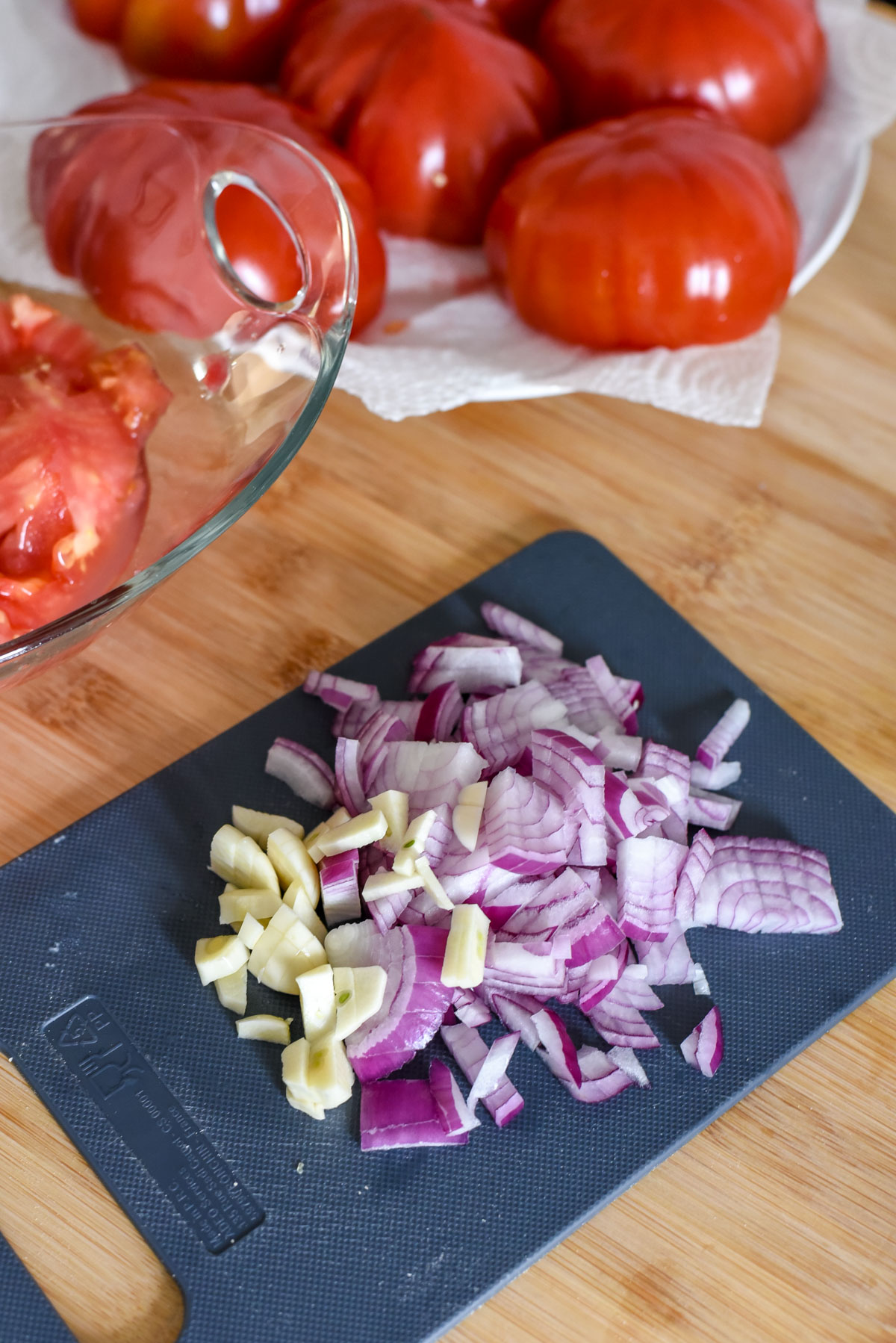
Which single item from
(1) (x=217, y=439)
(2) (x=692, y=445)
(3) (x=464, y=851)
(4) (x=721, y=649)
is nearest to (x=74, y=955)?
(3) (x=464, y=851)

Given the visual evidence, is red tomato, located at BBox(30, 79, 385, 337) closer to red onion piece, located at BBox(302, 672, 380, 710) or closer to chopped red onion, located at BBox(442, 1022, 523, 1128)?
red onion piece, located at BBox(302, 672, 380, 710)

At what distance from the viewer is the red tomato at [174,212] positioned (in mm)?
992

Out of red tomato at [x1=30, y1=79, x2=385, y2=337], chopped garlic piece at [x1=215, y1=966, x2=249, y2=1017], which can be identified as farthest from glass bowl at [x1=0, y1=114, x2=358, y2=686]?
chopped garlic piece at [x1=215, y1=966, x2=249, y2=1017]

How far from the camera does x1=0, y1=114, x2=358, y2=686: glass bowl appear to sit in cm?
80

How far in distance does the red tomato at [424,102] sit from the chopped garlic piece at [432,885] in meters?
0.76

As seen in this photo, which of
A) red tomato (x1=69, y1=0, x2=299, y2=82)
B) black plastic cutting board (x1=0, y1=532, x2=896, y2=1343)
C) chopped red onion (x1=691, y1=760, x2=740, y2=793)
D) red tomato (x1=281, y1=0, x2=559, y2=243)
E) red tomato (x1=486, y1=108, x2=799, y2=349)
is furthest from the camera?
red tomato (x1=69, y1=0, x2=299, y2=82)

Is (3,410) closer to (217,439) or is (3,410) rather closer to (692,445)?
(217,439)

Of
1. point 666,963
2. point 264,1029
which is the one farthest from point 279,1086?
point 666,963

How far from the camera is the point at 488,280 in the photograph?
49.3 inches

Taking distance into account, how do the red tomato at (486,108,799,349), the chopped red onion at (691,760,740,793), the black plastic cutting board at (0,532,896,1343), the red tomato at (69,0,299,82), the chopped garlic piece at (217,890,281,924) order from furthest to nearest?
1. the red tomato at (69,0,299,82)
2. the red tomato at (486,108,799,349)
3. the chopped red onion at (691,760,740,793)
4. the chopped garlic piece at (217,890,281,924)
5. the black plastic cutting board at (0,532,896,1343)

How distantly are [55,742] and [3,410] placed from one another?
252 millimetres

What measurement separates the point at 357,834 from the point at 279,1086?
0.17 metres

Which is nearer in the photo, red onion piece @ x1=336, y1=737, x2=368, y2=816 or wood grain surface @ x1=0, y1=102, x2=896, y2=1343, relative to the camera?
wood grain surface @ x1=0, y1=102, x2=896, y2=1343

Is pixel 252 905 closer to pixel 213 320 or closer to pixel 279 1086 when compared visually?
pixel 279 1086
